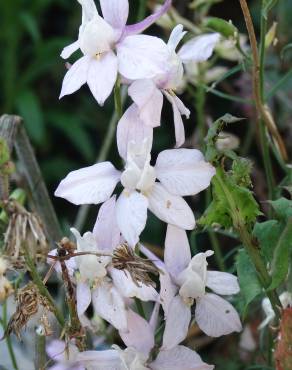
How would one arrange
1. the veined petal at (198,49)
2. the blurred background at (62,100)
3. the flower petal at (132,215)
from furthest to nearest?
the blurred background at (62,100)
the veined petal at (198,49)
the flower petal at (132,215)

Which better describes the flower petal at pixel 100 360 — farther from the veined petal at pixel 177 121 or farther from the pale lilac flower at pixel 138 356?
the veined petal at pixel 177 121

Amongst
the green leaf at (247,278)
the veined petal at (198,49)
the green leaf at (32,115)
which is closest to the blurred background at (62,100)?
the green leaf at (32,115)

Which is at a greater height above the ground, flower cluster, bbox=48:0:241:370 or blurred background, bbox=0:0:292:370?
flower cluster, bbox=48:0:241:370

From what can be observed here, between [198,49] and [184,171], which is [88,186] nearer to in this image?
[184,171]

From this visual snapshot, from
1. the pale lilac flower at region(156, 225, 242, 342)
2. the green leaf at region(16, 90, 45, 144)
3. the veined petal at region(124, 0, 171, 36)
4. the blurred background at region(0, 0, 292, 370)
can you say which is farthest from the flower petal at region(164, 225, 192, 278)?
the green leaf at region(16, 90, 45, 144)

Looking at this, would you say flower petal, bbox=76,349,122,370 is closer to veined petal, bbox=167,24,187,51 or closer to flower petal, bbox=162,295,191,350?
flower petal, bbox=162,295,191,350

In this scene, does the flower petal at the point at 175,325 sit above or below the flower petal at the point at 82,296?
below
